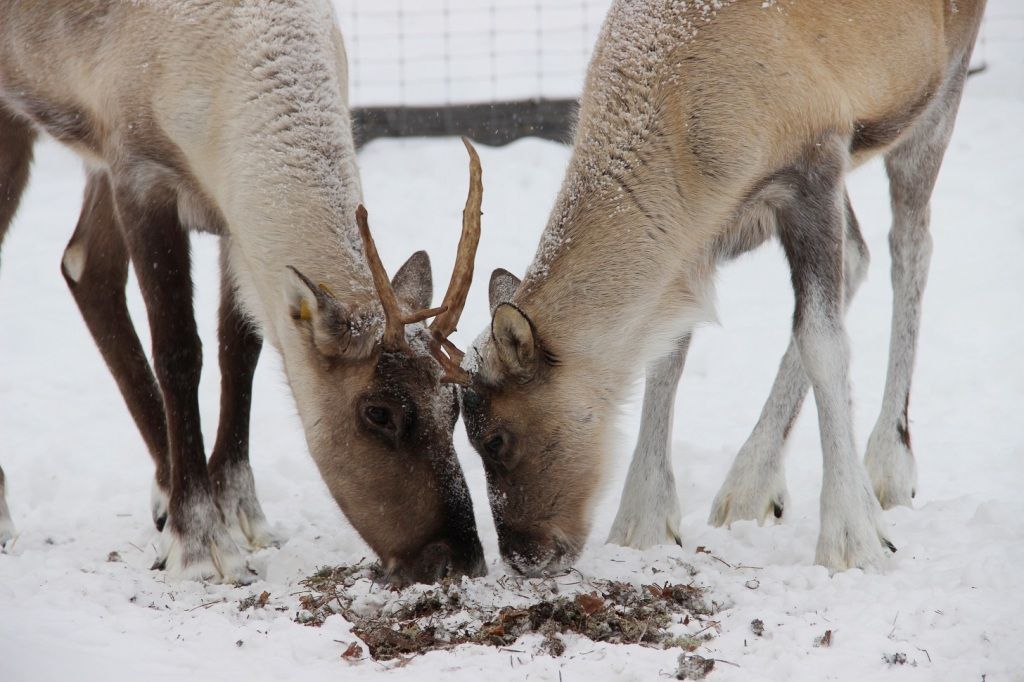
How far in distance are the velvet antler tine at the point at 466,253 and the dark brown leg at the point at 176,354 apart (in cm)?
132

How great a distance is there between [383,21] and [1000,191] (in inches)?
296

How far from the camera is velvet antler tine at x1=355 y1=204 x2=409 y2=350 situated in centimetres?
412

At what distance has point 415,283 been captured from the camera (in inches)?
189

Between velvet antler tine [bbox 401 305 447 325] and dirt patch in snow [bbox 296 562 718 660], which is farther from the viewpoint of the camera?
velvet antler tine [bbox 401 305 447 325]

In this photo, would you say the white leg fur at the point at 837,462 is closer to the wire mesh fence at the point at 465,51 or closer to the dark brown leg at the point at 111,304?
the dark brown leg at the point at 111,304

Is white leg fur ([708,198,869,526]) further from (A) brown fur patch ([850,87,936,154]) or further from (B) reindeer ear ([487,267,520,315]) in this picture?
(B) reindeer ear ([487,267,520,315])

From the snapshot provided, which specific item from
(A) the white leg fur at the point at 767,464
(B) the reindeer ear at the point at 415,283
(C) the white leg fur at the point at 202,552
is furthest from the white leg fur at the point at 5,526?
→ (A) the white leg fur at the point at 767,464

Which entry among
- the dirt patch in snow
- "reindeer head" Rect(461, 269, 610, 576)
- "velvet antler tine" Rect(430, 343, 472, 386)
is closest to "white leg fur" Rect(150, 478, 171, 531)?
the dirt patch in snow

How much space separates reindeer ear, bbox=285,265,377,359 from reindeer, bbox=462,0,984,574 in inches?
16.8

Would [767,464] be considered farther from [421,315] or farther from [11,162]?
[11,162]

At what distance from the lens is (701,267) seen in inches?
192

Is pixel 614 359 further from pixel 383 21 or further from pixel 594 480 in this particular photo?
pixel 383 21

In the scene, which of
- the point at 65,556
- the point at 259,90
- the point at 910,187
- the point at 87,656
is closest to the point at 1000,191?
the point at 910,187

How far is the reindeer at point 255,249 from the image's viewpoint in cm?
441
